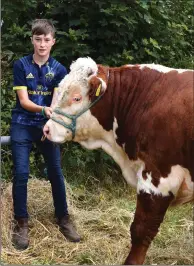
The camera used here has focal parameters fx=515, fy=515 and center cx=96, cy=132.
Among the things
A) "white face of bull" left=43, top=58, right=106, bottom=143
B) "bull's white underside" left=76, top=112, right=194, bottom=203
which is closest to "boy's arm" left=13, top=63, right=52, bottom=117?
"white face of bull" left=43, top=58, right=106, bottom=143

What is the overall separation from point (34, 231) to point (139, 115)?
5.58 feet

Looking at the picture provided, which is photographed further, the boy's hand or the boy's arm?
the boy's arm

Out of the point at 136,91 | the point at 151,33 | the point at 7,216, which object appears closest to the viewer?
the point at 136,91

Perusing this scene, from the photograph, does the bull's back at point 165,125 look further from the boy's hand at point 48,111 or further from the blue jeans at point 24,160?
the blue jeans at point 24,160

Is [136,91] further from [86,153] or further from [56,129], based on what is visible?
[86,153]

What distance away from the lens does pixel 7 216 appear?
457cm

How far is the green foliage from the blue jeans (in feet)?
4.76

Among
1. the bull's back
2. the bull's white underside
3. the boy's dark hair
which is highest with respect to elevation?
the boy's dark hair

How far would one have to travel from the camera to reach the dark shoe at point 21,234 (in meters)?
4.32

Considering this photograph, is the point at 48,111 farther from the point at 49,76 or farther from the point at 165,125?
the point at 165,125

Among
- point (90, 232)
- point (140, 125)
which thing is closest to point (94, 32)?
point (90, 232)

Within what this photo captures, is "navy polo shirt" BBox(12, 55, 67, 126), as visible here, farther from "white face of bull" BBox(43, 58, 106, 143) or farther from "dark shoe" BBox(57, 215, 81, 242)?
"dark shoe" BBox(57, 215, 81, 242)

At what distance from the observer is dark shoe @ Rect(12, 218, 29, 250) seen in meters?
4.32

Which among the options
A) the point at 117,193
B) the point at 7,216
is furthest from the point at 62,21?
the point at 7,216
